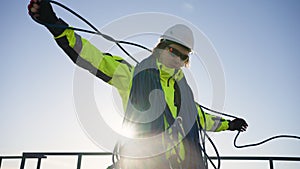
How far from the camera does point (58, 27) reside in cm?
143

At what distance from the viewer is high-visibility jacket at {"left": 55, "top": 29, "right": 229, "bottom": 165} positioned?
5.04ft

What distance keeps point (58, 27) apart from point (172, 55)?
0.73 meters

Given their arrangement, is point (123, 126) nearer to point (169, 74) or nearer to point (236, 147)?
point (169, 74)

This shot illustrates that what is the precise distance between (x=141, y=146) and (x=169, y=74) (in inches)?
22.7

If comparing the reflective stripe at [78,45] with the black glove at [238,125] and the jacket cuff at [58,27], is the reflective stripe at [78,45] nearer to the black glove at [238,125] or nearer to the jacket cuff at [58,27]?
Result: the jacket cuff at [58,27]

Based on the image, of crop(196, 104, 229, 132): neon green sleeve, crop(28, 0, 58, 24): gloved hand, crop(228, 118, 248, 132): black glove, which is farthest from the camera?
crop(228, 118, 248, 132): black glove

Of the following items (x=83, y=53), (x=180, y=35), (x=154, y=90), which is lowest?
(x=154, y=90)

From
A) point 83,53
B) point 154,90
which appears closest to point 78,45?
point 83,53

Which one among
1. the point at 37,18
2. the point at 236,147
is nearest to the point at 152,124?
the point at 37,18

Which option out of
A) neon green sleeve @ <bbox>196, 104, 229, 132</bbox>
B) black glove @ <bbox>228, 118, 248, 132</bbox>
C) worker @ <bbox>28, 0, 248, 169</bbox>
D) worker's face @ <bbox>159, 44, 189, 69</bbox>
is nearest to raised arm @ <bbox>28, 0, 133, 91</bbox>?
worker @ <bbox>28, 0, 248, 169</bbox>

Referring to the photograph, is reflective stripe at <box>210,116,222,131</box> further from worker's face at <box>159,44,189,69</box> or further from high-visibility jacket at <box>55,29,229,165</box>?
worker's face at <box>159,44,189,69</box>

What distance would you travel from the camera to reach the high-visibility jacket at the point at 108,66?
1.54 metres

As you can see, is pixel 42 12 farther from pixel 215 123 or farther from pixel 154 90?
pixel 215 123

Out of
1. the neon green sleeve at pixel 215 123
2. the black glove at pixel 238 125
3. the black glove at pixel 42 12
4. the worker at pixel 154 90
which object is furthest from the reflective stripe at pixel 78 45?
the black glove at pixel 238 125
